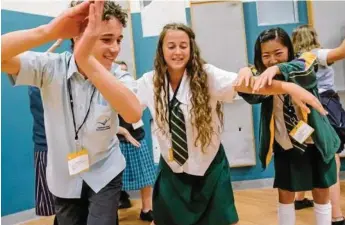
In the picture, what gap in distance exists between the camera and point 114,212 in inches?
57.6

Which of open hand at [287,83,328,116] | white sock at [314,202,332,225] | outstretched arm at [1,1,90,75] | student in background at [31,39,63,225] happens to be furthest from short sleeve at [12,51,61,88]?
white sock at [314,202,332,225]

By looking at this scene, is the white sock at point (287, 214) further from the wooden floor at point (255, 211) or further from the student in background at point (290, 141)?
the wooden floor at point (255, 211)

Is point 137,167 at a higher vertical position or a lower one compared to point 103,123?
lower

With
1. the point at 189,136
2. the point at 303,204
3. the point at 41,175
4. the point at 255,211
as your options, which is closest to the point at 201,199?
the point at 189,136

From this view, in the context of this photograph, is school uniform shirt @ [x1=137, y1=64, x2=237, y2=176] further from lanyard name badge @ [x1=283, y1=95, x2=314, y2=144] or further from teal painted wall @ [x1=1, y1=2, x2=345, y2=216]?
teal painted wall @ [x1=1, y1=2, x2=345, y2=216]

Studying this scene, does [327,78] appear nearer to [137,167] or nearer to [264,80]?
[264,80]

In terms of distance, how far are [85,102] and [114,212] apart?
0.44m

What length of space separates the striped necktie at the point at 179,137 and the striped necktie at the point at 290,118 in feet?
1.89

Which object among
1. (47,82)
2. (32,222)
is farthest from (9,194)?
(47,82)

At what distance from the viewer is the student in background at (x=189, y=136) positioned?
1.79 metres

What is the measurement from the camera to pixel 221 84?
1.77 m

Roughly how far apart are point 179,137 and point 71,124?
57cm

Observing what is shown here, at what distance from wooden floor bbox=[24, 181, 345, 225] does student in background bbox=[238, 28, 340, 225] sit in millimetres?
753

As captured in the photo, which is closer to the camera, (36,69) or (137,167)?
(36,69)
